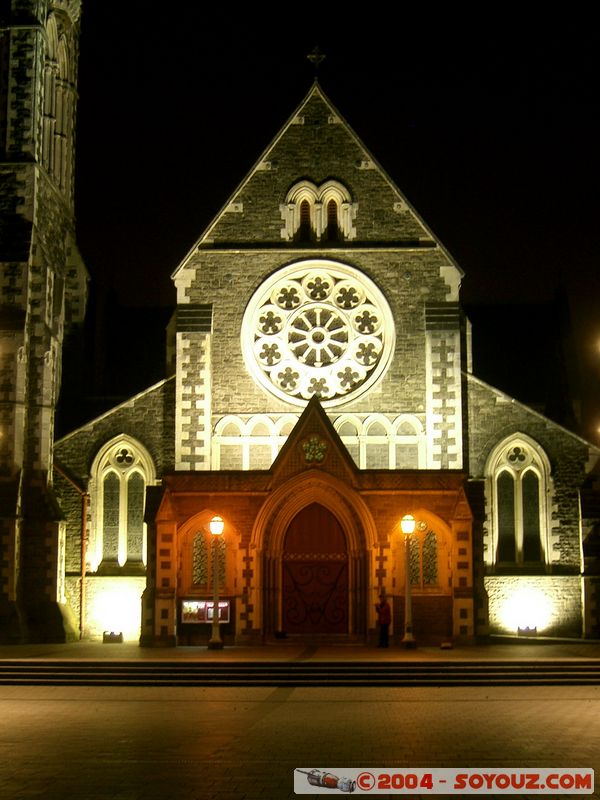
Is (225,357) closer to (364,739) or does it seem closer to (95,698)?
(95,698)

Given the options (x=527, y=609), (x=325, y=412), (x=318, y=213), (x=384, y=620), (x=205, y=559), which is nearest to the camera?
(x=384, y=620)

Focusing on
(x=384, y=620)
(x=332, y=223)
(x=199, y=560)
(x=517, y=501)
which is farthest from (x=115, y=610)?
(x=332, y=223)

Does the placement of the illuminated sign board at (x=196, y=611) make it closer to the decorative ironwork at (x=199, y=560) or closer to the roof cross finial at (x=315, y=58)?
the decorative ironwork at (x=199, y=560)

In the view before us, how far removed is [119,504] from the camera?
133 feet

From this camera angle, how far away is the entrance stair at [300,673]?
27812mm

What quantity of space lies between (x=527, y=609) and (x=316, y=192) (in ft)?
47.3

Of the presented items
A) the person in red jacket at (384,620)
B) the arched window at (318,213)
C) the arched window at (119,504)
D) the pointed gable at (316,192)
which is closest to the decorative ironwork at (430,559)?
the person in red jacket at (384,620)

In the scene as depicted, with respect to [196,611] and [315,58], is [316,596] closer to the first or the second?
[196,611]

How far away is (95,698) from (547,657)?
36.6 ft

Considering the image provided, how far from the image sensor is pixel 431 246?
133ft

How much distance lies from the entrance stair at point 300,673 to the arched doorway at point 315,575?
7646 millimetres

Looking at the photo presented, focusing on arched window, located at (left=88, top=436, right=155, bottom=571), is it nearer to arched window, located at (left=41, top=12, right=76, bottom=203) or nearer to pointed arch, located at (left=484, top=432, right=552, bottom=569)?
arched window, located at (left=41, top=12, right=76, bottom=203)

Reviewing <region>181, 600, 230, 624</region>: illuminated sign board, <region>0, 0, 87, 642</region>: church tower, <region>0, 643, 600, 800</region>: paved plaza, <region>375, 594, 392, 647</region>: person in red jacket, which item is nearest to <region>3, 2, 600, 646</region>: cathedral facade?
<region>0, 0, 87, 642</region>: church tower

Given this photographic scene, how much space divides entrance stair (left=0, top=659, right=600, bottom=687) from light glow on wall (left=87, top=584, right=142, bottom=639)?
10267 mm
